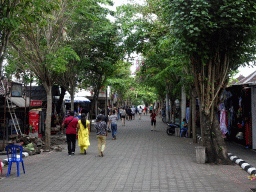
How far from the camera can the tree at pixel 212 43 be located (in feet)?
29.5

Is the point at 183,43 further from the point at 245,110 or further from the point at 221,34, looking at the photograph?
the point at 245,110

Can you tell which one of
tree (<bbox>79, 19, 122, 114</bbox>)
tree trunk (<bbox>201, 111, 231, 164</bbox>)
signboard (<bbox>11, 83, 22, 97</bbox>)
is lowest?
tree trunk (<bbox>201, 111, 231, 164</bbox>)

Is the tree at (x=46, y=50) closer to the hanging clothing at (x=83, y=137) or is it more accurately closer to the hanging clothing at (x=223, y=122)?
the hanging clothing at (x=83, y=137)

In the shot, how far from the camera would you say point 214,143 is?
1025 centimetres

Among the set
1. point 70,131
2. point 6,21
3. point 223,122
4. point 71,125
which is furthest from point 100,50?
point 6,21

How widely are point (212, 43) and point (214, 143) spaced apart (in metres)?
3.39

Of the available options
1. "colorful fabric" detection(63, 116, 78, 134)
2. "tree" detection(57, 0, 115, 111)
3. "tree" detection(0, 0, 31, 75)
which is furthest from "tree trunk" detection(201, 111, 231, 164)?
"tree" detection(57, 0, 115, 111)

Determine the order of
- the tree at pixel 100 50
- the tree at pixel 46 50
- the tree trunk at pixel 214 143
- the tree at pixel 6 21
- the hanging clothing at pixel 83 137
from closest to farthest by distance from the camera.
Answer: the tree at pixel 6 21, the tree trunk at pixel 214 143, the hanging clothing at pixel 83 137, the tree at pixel 46 50, the tree at pixel 100 50

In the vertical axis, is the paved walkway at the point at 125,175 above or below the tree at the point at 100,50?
below

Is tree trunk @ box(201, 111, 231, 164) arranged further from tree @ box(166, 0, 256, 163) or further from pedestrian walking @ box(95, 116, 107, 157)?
pedestrian walking @ box(95, 116, 107, 157)

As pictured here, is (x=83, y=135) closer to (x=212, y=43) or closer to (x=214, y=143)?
(x=214, y=143)

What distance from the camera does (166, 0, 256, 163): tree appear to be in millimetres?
8977

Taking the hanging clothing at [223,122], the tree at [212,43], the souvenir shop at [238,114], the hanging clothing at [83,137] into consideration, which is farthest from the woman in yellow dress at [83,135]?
the hanging clothing at [223,122]

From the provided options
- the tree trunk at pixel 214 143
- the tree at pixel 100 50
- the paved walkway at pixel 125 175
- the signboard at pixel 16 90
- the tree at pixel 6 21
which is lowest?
the paved walkway at pixel 125 175
